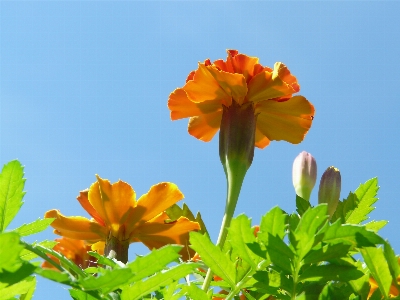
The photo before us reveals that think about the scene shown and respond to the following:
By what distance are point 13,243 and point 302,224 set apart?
0.32 m

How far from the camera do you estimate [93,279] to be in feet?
1.77

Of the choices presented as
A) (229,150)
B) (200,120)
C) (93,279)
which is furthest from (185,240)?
(93,279)

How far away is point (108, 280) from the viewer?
54 cm

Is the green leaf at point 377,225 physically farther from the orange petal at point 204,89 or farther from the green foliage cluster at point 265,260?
the orange petal at point 204,89

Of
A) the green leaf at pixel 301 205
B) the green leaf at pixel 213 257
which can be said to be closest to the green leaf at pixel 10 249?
the green leaf at pixel 213 257

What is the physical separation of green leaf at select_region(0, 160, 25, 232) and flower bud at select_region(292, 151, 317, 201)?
67 cm

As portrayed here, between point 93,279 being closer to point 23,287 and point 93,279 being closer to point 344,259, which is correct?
point 23,287

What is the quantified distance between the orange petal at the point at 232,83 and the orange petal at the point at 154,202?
0.73 feet

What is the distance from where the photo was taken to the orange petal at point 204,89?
1.08 meters

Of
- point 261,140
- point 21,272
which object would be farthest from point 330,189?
point 21,272

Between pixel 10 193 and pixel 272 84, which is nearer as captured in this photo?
pixel 10 193

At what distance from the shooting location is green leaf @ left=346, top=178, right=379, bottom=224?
3.16 feet

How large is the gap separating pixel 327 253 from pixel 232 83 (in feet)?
1.66

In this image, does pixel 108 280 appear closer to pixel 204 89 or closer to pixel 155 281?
pixel 155 281
